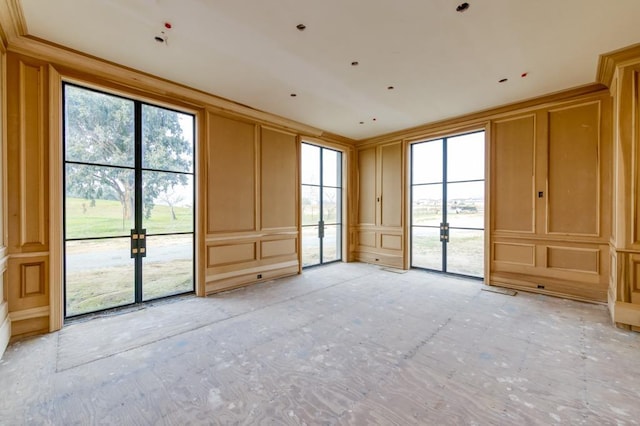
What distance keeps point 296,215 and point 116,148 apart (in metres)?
3.24

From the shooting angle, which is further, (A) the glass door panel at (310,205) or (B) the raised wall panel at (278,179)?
(A) the glass door panel at (310,205)

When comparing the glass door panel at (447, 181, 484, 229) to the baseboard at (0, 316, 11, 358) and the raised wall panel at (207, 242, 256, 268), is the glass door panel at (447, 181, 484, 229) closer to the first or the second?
the raised wall panel at (207, 242, 256, 268)

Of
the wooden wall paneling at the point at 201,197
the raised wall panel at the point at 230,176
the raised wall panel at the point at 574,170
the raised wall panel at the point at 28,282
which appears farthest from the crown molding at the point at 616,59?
the raised wall panel at the point at 28,282

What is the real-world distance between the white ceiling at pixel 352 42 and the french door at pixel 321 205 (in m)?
2.21

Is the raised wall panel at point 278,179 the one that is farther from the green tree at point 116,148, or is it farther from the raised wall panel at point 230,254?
the green tree at point 116,148

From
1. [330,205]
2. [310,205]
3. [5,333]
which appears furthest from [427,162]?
[5,333]

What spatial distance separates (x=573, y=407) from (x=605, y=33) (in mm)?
3524

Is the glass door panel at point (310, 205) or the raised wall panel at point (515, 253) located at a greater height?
the glass door panel at point (310, 205)

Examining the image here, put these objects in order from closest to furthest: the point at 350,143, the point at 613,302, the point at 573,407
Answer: the point at 573,407
the point at 613,302
the point at 350,143

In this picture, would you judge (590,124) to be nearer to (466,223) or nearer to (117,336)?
(466,223)

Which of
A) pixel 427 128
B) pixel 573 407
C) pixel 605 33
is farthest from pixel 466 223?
pixel 573 407

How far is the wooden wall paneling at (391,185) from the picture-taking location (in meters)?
6.24

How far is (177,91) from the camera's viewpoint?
3.92m

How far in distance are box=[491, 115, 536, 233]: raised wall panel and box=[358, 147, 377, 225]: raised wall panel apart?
2.61m
